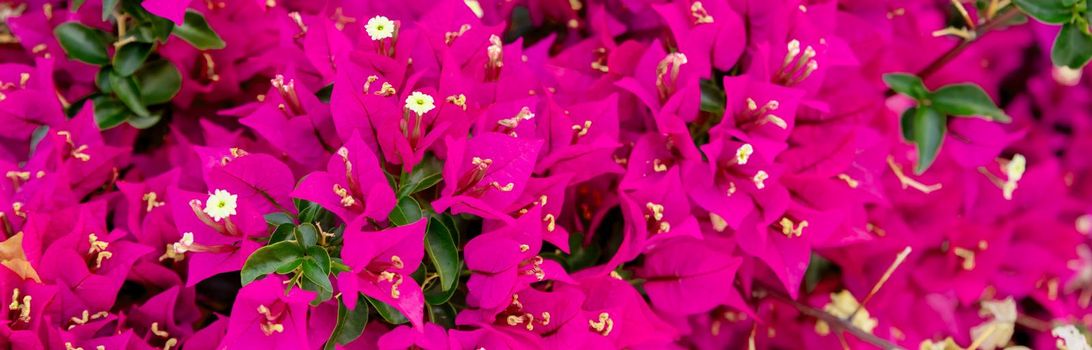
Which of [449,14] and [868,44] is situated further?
[868,44]

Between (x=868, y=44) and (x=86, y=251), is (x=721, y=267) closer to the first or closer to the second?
(x=868, y=44)

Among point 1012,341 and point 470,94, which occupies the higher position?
point 470,94

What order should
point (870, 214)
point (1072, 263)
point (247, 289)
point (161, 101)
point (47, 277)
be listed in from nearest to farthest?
point (247, 289) < point (47, 277) < point (161, 101) < point (870, 214) < point (1072, 263)

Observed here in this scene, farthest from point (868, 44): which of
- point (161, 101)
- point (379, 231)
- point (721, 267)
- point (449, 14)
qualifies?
point (161, 101)

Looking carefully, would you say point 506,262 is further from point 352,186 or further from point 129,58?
point 129,58

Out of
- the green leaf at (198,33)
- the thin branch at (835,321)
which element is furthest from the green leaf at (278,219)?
the thin branch at (835,321)

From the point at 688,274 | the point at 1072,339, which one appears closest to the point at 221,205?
the point at 688,274
